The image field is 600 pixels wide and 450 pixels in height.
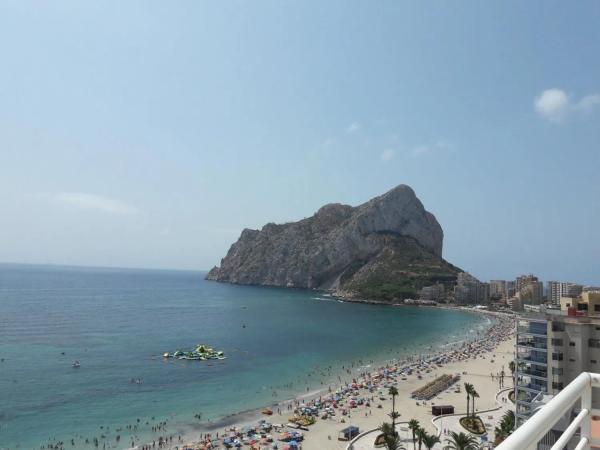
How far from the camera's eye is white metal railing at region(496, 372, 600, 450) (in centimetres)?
172

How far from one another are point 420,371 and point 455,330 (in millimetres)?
41531

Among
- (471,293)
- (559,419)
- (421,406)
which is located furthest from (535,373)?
(471,293)

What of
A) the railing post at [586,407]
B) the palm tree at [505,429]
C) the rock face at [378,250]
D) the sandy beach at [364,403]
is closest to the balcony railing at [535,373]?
the palm tree at [505,429]

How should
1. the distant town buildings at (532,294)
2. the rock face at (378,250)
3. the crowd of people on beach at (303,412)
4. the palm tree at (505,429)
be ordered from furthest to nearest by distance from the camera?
the rock face at (378,250), the distant town buildings at (532,294), the crowd of people on beach at (303,412), the palm tree at (505,429)

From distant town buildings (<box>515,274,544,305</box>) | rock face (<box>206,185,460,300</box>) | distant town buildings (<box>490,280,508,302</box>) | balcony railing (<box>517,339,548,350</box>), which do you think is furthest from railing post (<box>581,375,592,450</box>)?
rock face (<box>206,185,460,300</box>)

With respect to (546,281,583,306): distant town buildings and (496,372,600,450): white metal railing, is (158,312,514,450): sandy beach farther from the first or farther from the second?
(546,281,583,306): distant town buildings

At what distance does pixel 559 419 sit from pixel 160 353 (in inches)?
2702

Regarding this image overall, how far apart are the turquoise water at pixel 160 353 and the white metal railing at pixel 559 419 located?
40.3m

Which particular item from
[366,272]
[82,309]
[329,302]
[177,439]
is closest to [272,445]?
[177,439]

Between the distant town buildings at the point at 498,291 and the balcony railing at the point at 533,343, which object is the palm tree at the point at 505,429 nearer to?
the balcony railing at the point at 533,343

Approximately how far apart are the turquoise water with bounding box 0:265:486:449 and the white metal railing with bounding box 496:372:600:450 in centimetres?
4028

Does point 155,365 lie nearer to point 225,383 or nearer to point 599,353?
point 225,383

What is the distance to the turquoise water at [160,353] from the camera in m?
40.9

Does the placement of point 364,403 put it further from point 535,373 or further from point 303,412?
point 535,373
